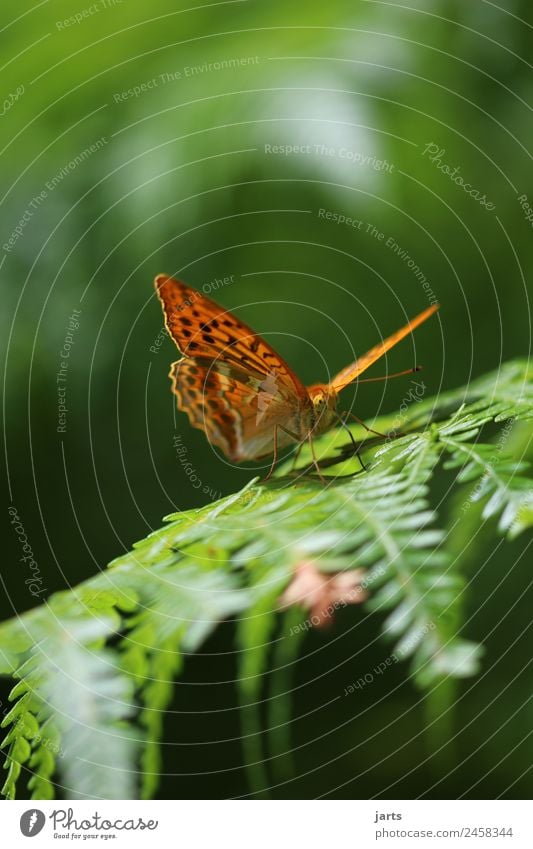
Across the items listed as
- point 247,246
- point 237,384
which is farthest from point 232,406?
point 247,246

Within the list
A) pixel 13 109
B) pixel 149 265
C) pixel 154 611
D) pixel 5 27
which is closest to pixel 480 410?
pixel 154 611

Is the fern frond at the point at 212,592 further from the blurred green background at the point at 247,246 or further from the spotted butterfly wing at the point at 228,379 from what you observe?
the blurred green background at the point at 247,246

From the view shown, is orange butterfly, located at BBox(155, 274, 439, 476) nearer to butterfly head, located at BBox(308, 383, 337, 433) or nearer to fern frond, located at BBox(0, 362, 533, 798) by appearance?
butterfly head, located at BBox(308, 383, 337, 433)

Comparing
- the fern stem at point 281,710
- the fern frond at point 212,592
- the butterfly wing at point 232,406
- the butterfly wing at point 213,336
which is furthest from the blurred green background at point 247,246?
the fern frond at point 212,592

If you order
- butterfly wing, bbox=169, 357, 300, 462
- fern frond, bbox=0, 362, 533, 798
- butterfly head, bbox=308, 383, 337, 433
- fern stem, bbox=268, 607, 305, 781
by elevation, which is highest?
butterfly wing, bbox=169, 357, 300, 462

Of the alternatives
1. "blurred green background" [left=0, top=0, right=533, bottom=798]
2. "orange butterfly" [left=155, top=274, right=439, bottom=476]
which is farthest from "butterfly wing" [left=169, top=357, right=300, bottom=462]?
"blurred green background" [left=0, top=0, right=533, bottom=798]

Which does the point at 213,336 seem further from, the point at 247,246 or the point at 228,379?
the point at 247,246

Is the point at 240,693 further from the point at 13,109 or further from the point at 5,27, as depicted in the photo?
the point at 5,27
